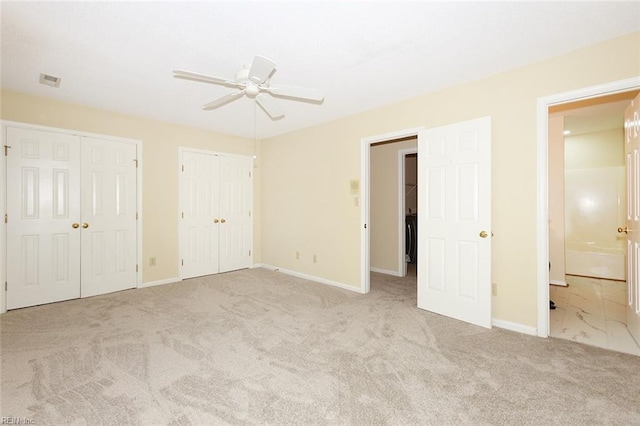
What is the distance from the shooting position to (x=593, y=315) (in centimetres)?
330

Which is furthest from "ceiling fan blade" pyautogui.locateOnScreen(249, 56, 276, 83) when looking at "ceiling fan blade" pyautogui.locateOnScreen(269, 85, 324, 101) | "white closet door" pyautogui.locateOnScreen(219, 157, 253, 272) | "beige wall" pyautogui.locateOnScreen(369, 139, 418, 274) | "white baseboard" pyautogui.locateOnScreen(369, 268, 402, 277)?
"white baseboard" pyautogui.locateOnScreen(369, 268, 402, 277)

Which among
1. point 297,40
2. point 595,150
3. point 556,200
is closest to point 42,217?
point 297,40

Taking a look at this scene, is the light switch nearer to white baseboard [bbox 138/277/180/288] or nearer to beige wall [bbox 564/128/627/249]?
white baseboard [bbox 138/277/180/288]

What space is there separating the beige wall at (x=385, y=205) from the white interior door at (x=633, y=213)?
2.69m

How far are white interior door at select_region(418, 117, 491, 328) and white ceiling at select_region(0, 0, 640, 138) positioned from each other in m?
0.66

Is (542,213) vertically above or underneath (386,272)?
above

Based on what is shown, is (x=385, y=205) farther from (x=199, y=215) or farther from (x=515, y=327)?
(x=199, y=215)

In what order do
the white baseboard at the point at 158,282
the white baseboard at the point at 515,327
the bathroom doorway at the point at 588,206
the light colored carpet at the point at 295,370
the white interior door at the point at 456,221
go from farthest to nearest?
the white baseboard at the point at 158,282, the bathroom doorway at the point at 588,206, the white interior door at the point at 456,221, the white baseboard at the point at 515,327, the light colored carpet at the point at 295,370

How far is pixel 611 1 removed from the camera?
1962 mm

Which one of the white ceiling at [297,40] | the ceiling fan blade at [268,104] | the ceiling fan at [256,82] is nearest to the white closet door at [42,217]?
the white ceiling at [297,40]

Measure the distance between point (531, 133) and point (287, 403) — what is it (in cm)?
307

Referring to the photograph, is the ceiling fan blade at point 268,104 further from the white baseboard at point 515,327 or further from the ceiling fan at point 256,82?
the white baseboard at point 515,327

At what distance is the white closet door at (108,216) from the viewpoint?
4016mm

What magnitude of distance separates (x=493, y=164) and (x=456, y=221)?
679mm
